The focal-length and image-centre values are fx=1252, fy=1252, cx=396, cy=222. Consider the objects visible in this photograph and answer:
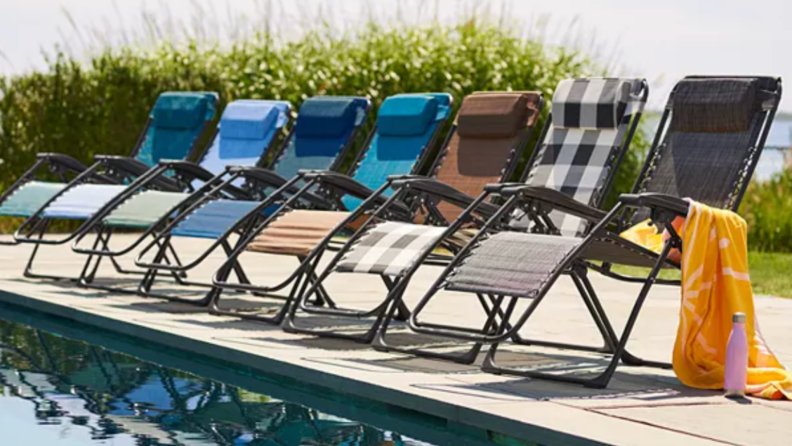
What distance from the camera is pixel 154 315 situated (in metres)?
5.92

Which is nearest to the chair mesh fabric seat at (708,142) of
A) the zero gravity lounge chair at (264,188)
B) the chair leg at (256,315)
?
the chair leg at (256,315)

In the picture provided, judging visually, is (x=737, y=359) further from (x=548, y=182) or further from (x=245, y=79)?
(x=245, y=79)

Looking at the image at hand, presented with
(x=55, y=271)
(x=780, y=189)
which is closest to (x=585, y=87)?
(x=55, y=271)

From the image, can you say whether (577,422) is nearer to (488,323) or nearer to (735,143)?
(488,323)

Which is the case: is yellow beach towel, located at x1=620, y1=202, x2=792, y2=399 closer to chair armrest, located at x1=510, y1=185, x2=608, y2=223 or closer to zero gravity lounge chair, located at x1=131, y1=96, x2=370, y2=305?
chair armrest, located at x1=510, y1=185, x2=608, y2=223

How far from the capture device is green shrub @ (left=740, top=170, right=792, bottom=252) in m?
11.6

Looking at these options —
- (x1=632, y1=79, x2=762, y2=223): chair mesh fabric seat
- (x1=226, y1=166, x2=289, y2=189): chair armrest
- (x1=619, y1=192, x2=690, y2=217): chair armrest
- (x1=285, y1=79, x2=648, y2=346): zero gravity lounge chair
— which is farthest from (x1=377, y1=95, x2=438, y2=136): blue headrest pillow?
(x1=619, y1=192, x2=690, y2=217): chair armrest

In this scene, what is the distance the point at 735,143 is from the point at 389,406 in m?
1.84

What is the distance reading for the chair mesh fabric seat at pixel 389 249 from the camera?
15.0ft

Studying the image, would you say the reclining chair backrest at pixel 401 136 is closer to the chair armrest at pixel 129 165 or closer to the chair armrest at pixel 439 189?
the chair armrest at pixel 129 165

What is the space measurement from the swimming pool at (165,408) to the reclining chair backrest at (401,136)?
1.80 meters

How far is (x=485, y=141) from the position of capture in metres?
6.33

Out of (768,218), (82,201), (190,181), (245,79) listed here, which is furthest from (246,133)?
(768,218)

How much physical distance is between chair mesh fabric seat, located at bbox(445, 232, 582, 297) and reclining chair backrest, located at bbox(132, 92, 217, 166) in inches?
171
